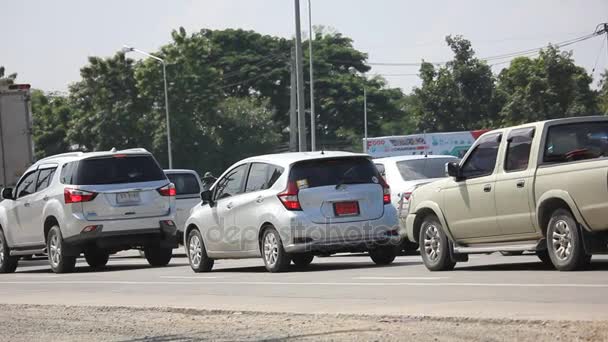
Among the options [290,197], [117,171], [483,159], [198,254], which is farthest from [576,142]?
[117,171]

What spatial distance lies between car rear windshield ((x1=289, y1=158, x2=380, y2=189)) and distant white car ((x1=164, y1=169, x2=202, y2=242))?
973 centimetres

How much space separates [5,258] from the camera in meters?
24.2

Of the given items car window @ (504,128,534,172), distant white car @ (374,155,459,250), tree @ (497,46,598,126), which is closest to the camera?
car window @ (504,128,534,172)

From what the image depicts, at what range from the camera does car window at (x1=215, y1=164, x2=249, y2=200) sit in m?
19.5

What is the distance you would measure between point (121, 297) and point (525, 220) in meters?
4.84

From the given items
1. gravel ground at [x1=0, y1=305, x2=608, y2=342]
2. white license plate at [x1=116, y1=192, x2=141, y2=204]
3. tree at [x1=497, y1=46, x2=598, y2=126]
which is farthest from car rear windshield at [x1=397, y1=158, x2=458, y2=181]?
tree at [x1=497, y1=46, x2=598, y2=126]

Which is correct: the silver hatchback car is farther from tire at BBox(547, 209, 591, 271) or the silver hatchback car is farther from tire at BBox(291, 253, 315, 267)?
tire at BBox(547, 209, 591, 271)

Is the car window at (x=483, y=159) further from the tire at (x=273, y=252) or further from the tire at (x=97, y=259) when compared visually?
the tire at (x=97, y=259)

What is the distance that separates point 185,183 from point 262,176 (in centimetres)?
979

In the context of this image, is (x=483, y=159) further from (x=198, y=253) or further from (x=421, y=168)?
(x=421, y=168)

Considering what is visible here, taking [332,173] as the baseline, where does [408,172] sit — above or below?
below

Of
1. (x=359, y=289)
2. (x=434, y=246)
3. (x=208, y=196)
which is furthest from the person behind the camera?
(x=208, y=196)

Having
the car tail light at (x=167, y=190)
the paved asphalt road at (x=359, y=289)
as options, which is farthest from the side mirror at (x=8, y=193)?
the car tail light at (x=167, y=190)

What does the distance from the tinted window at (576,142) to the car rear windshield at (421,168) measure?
711 cm
